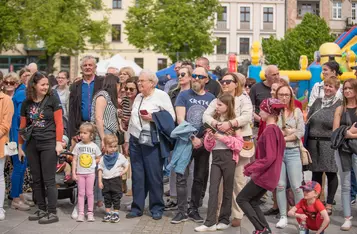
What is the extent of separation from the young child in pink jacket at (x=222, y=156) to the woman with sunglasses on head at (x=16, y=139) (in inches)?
112

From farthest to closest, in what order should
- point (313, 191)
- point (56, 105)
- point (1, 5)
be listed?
1. point (1, 5)
2. point (56, 105)
3. point (313, 191)

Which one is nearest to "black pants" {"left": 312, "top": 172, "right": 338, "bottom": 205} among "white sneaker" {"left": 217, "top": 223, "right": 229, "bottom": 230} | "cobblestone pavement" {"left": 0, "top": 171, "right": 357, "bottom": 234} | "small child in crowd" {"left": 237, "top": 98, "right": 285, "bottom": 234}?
"cobblestone pavement" {"left": 0, "top": 171, "right": 357, "bottom": 234}

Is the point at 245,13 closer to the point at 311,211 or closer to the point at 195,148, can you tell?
the point at 195,148

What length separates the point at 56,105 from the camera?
8703mm

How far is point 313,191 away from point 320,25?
48145 mm

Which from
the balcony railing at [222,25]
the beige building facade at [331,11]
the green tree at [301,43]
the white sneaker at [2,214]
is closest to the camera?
the white sneaker at [2,214]

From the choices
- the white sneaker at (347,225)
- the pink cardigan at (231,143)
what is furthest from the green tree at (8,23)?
the white sneaker at (347,225)

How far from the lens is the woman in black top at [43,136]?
8609 mm

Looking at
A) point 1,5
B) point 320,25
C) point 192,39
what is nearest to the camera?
point 1,5

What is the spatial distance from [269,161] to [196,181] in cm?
152

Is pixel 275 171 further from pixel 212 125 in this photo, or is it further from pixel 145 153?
pixel 145 153

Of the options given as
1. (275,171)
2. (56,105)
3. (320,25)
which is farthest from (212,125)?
(320,25)

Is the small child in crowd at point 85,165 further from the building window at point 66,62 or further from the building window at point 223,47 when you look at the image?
the building window at point 223,47

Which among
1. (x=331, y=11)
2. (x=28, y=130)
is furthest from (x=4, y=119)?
(x=331, y=11)
